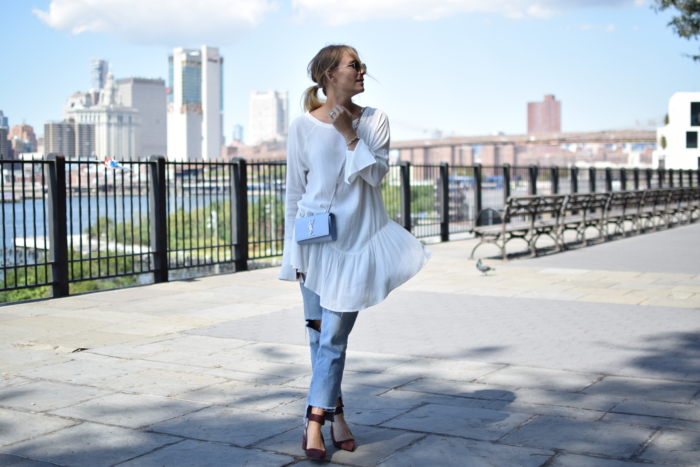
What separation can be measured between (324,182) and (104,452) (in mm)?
1530

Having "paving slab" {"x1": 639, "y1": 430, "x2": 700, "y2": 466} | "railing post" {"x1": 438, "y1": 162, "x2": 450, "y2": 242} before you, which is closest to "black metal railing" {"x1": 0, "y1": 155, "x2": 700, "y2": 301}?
"railing post" {"x1": 438, "y1": 162, "x2": 450, "y2": 242}

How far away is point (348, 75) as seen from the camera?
3131mm

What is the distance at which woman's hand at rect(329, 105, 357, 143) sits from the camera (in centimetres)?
305

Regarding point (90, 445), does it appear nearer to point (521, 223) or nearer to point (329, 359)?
point (329, 359)

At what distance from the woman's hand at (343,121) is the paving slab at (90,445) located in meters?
1.61

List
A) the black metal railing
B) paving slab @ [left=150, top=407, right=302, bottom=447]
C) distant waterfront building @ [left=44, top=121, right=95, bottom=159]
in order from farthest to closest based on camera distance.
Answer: distant waterfront building @ [left=44, top=121, right=95, bottom=159], the black metal railing, paving slab @ [left=150, top=407, right=302, bottom=447]

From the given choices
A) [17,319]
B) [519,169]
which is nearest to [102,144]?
[519,169]

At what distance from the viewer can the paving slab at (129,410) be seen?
3773 mm

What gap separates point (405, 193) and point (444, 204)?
A: 133 centimetres

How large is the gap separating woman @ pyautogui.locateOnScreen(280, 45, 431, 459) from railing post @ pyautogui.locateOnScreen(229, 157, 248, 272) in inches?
279

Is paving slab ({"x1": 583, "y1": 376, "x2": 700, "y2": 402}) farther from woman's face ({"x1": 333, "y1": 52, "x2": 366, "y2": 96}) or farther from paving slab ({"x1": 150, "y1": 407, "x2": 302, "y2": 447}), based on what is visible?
woman's face ({"x1": 333, "y1": 52, "x2": 366, "y2": 96})

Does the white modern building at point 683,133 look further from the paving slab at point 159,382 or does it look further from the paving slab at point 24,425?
the paving slab at point 24,425

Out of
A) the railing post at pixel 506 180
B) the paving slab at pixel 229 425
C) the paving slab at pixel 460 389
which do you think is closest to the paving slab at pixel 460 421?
the paving slab at pixel 460 389

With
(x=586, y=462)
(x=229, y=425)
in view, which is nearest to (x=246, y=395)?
(x=229, y=425)
